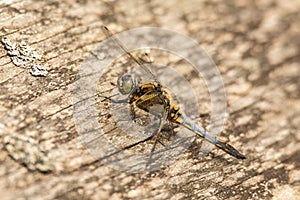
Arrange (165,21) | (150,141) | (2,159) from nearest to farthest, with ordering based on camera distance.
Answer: (2,159)
(150,141)
(165,21)

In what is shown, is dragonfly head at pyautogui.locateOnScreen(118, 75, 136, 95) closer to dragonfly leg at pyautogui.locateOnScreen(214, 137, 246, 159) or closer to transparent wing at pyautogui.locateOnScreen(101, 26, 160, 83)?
transparent wing at pyautogui.locateOnScreen(101, 26, 160, 83)

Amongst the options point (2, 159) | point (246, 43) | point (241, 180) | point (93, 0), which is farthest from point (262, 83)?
point (2, 159)

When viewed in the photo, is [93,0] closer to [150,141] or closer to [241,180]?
[150,141]

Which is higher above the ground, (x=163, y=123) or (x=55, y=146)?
(x=163, y=123)

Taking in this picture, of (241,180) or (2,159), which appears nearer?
(2,159)

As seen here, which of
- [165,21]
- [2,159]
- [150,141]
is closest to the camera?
[2,159]

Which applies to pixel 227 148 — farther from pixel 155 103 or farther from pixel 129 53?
pixel 129 53
